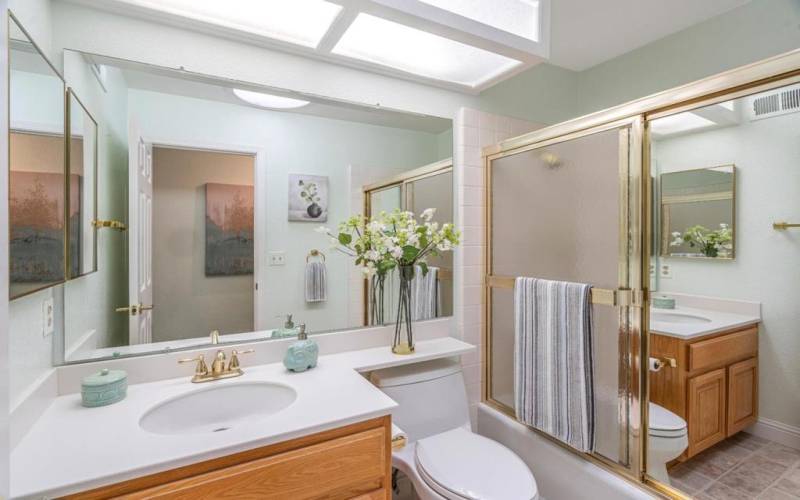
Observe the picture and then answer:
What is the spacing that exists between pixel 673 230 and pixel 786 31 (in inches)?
41.3

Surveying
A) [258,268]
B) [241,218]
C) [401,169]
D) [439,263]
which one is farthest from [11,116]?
[439,263]

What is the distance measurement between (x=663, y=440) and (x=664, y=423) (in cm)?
7

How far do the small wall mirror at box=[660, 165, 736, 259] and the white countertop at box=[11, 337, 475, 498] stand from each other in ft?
4.53

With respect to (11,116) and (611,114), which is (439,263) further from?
(11,116)

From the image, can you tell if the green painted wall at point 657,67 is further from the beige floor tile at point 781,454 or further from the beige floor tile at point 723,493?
the beige floor tile at point 723,493

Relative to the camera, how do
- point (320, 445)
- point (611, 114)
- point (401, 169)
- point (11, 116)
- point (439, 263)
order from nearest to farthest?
point (11, 116), point (320, 445), point (611, 114), point (401, 169), point (439, 263)

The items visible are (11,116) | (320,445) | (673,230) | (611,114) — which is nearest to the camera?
(11,116)

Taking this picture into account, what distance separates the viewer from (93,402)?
1189mm

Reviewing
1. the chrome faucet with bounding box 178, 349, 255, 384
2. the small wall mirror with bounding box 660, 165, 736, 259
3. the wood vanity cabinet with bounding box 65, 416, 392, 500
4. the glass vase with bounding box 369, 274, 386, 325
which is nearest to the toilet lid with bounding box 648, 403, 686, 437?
the small wall mirror with bounding box 660, 165, 736, 259

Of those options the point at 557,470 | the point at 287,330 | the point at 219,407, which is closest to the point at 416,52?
the point at 287,330

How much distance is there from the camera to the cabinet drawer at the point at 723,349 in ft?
5.07

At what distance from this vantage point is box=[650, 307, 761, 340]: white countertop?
1573mm

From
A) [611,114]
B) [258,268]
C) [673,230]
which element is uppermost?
[611,114]

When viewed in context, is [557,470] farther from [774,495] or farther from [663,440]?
[774,495]
